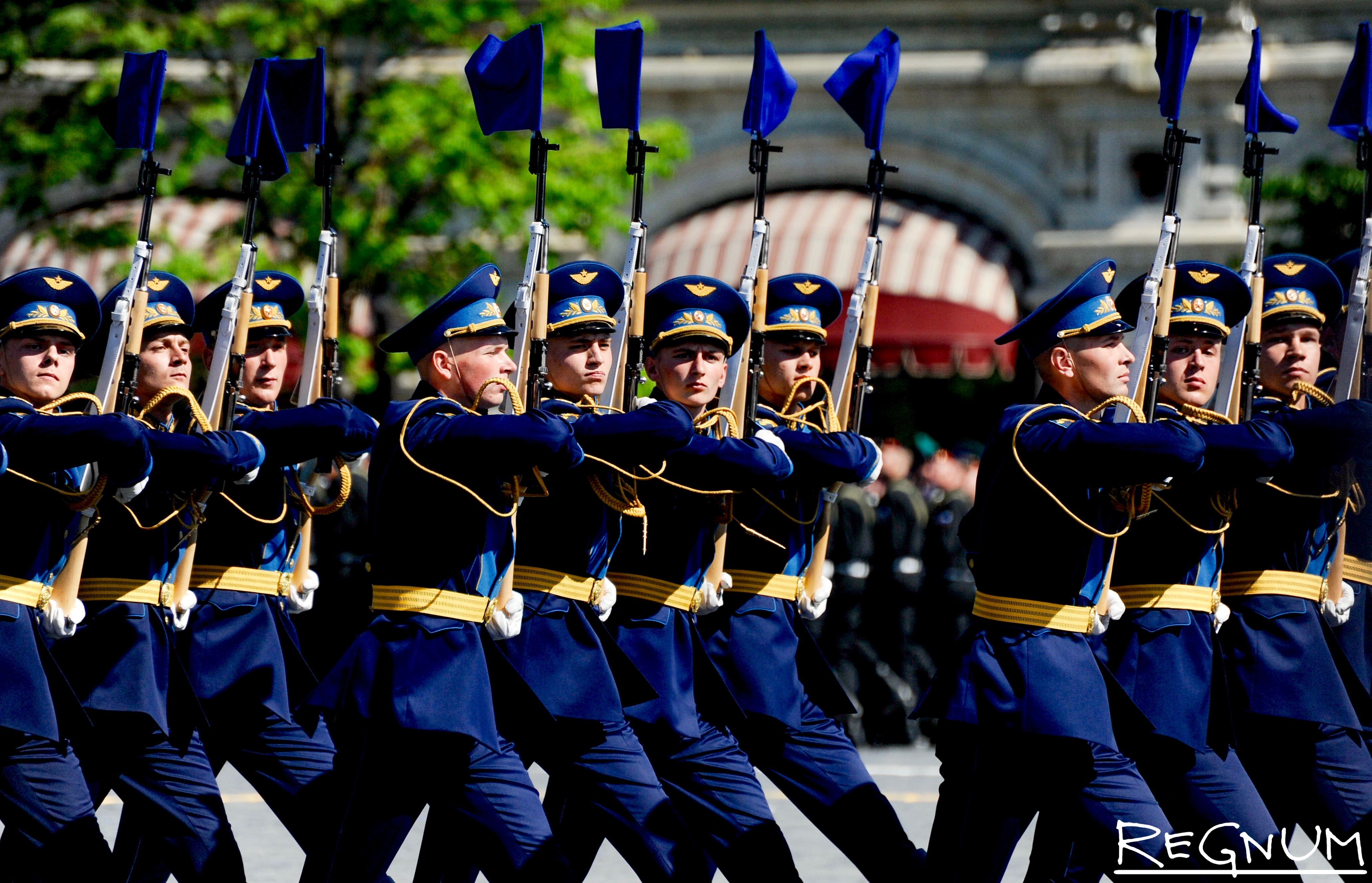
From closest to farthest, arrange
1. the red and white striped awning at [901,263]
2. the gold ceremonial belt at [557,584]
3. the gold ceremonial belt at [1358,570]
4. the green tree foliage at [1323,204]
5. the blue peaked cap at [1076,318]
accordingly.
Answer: the blue peaked cap at [1076,318] < the gold ceremonial belt at [557,584] < the gold ceremonial belt at [1358,570] < the green tree foliage at [1323,204] < the red and white striped awning at [901,263]

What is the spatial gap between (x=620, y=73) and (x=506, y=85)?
→ 32 centimetres

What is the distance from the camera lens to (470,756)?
5289 mm

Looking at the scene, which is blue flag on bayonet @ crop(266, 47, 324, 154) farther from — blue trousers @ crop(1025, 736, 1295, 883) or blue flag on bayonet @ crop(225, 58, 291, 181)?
blue trousers @ crop(1025, 736, 1295, 883)

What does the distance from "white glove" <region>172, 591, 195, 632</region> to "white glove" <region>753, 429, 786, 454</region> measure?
1597 millimetres

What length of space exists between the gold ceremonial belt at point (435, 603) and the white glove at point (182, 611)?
93 cm

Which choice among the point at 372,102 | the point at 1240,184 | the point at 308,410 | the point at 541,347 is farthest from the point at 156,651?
the point at 1240,184

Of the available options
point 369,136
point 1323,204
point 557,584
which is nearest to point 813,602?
point 557,584

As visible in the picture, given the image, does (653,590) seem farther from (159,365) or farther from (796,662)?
(159,365)

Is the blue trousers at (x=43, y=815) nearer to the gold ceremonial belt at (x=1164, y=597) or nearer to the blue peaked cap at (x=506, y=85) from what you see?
the blue peaked cap at (x=506, y=85)

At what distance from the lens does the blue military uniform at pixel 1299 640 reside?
5.81 m

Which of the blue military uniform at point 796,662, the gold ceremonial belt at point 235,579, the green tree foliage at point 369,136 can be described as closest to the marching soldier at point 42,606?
the gold ceremonial belt at point 235,579

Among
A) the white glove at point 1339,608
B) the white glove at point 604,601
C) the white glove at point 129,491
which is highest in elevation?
the white glove at point 129,491

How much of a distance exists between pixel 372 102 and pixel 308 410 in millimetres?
7782

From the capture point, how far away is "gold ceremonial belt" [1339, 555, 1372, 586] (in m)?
6.62
